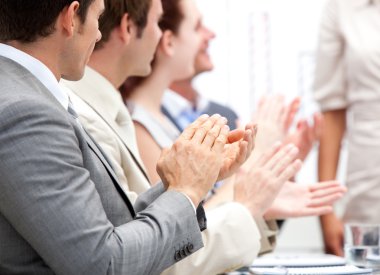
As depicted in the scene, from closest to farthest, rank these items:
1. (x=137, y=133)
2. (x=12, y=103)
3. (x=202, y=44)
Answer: (x=12, y=103), (x=137, y=133), (x=202, y=44)

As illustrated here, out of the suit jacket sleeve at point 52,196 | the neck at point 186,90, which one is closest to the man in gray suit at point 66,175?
the suit jacket sleeve at point 52,196

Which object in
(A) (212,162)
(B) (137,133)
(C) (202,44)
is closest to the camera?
(A) (212,162)

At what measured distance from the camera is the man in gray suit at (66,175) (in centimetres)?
125

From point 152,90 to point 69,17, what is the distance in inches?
46.6

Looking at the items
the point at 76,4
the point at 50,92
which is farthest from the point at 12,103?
the point at 76,4

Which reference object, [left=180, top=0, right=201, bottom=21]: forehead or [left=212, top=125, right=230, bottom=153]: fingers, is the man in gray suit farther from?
[left=180, top=0, right=201, bottom=21]: forehead

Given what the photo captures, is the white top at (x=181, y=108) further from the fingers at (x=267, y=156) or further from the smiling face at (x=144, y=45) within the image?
the fingers at (x=267, y=156)

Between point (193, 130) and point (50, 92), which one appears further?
point (193, 130)

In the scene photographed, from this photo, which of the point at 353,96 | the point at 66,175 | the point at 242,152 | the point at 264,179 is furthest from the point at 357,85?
the point at 66,175

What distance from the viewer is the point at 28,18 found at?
1397 mm

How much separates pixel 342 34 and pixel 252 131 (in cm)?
158

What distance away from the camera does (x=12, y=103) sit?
126 cm

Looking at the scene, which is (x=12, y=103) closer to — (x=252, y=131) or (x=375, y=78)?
(x=252, y=131)

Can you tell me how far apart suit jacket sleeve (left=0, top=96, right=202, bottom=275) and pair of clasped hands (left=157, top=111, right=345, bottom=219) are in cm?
20
